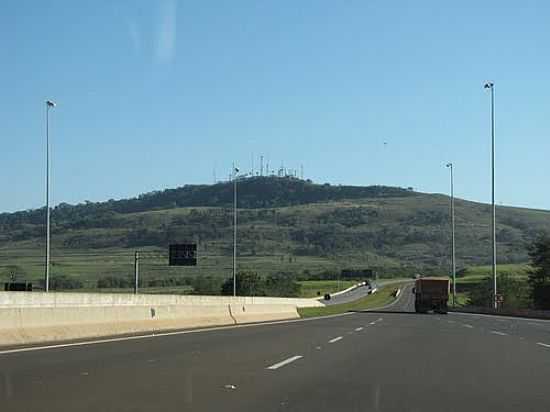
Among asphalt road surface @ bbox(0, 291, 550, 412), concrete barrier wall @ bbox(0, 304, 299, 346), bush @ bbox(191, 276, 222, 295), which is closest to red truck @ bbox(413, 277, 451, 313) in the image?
bush @ bbox(191, 276, 222, 295)

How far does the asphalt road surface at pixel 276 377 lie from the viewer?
11992 mm

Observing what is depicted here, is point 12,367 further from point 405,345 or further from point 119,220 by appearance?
point 119,220

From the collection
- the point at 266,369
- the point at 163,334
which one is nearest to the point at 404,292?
the point at 163,334

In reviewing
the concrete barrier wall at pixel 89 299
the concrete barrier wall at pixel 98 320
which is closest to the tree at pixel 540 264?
the concrete barrier wall at pixel 98 320

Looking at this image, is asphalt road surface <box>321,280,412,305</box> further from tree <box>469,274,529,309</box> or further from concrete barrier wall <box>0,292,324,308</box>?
concrete barrier wall <box>0,292,324,308</box>

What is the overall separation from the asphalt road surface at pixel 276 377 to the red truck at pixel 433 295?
163 ft

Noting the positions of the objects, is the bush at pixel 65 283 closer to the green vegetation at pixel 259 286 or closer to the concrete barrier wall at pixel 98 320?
the concrete barrier wall at pixel 98 320

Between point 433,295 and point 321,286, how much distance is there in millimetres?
87446

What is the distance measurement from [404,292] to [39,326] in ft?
436

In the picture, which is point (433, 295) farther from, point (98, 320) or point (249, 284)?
point (98, 320)

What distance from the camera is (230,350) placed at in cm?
2138

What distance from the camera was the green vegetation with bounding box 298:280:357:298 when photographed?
149087 millimetres

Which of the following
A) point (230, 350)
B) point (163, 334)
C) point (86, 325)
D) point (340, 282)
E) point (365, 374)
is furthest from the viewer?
point (340, 282)

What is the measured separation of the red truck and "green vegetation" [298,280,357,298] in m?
66.5
